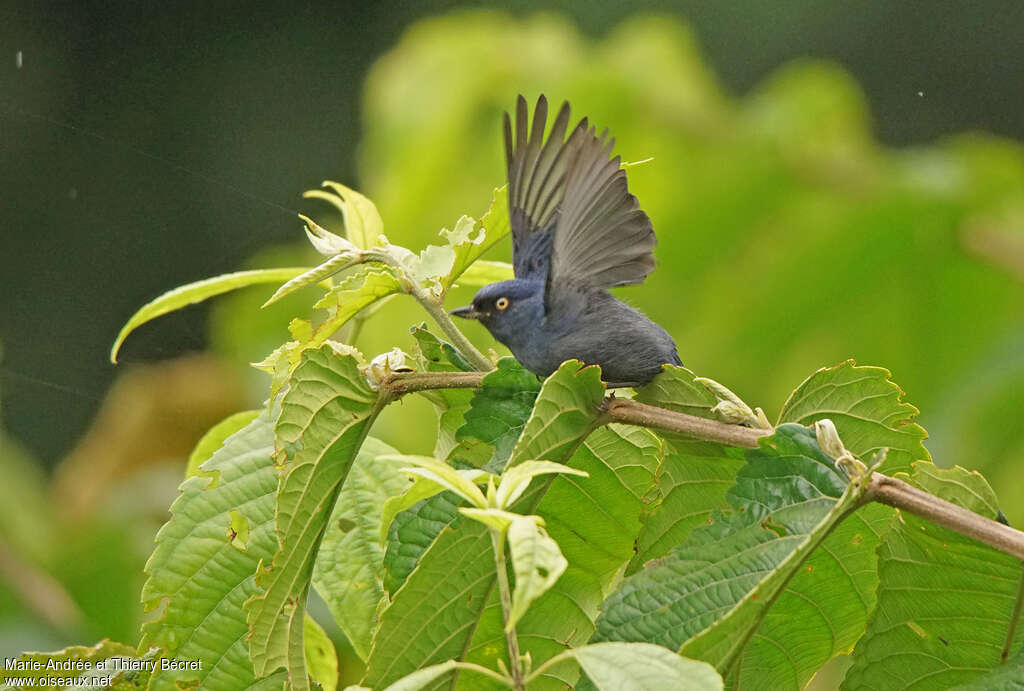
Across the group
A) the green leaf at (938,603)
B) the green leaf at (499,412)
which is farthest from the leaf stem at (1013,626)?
the green leaf at (499,412)

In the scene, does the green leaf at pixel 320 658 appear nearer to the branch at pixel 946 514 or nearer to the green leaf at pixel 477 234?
the green leaf at pixel 477 234

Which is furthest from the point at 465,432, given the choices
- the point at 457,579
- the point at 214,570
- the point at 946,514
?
the point at 946,514

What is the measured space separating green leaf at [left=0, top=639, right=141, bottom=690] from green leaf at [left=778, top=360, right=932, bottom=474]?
1.93ft

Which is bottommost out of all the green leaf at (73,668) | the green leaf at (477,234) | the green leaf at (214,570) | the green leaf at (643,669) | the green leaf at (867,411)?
the green leaf at (73,668)

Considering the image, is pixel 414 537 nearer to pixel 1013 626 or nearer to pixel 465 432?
pixel 465 432

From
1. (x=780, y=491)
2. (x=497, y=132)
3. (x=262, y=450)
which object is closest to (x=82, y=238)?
(x=497, y=132)

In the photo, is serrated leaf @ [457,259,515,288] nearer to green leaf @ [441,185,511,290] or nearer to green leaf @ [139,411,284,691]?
green leaf @ [441,185,511,290]

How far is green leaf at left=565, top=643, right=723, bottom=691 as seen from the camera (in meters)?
0.56

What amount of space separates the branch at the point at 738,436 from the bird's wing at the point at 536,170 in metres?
0.17

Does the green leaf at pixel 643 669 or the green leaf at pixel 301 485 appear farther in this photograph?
the green leaf at pixel 301 485

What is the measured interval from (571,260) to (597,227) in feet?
0.16

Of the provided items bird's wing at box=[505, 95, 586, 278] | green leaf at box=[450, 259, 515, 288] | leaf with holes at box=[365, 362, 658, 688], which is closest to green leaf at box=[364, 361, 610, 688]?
leaf with holes at box=[365, 362, 658, 688]

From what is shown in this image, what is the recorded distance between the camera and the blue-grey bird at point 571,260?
34.6 inches

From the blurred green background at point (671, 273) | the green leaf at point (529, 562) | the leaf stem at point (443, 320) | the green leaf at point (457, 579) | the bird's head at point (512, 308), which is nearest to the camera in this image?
the green leaf at point (529, 562)
